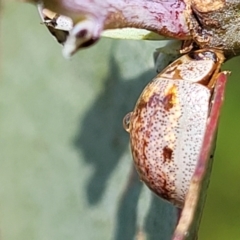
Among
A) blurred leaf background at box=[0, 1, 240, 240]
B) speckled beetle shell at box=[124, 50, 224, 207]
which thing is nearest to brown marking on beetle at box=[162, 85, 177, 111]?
speckled beetle shell at box=[124, 50, 224, 207]

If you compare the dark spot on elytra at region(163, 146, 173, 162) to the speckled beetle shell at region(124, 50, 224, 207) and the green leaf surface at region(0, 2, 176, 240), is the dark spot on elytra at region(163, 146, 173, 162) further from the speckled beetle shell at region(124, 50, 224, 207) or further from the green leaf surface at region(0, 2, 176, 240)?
the green leaf surface at region(0, 2, 176, 240)

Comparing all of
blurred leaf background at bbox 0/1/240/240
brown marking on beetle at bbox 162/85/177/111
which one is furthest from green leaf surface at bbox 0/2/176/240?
brown marking on beetle at bbox 162/85/177/111

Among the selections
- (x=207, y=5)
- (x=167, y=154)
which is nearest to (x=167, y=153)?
(x=167, y=154)

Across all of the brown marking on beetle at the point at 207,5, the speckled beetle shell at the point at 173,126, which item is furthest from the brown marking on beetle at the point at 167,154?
the brown marking on beetle at the point at 207,5

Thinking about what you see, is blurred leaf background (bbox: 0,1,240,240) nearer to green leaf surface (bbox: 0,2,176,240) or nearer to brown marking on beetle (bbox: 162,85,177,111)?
green leaf surface (bbox: 0,2,176,240)

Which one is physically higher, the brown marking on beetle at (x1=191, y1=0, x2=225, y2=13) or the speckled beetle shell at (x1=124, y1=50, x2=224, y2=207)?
the brown marking on beetle at (x1=191, y1=0, x2=225, y2=13)

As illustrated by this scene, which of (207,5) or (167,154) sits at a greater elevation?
(207,5)

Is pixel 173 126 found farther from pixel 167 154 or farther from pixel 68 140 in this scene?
pixel 68 140

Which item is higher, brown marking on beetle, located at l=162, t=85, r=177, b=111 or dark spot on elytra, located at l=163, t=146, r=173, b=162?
brown marking on beetle, located at l=162, t=85, r=177, b=111
